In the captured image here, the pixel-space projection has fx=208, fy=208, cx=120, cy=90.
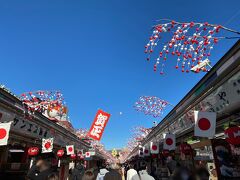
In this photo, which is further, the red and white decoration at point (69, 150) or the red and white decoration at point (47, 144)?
the red and white decoration at point (69, 150)

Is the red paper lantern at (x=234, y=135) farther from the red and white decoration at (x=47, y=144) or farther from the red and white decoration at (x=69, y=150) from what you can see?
the red and white decoration at (x=69, y=150)

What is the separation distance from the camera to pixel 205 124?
19.7 ft

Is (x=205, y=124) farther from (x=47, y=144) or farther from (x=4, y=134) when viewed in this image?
(x=47, y=144)

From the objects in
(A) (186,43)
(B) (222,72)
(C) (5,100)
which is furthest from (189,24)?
(C) (5,100)

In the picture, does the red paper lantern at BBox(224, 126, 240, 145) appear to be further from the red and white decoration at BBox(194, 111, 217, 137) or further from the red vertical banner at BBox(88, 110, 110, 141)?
the red vertical banner at BBox(88, 110, 110, 141)

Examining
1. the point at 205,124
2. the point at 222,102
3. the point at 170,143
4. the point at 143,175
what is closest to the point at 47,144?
the point at 170,143

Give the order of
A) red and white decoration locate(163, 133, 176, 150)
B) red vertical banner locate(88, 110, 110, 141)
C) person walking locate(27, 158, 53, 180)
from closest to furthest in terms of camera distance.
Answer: person walking locate(27, 158, 53, 180) → red and white decoration locate(163, 133, 176, 150) → red vertical banner locate(88, 110, 110, 141)

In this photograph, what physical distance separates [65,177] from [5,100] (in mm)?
14367

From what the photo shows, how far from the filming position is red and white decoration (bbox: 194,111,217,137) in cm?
586

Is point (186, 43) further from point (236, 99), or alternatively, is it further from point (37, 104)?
point (37, 104)

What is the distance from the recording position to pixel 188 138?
11.5 meters

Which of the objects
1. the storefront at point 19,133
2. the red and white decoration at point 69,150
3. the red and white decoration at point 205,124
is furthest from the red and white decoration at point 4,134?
the red and white decoration at point 69,150

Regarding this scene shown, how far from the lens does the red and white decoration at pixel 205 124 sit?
5855 mm

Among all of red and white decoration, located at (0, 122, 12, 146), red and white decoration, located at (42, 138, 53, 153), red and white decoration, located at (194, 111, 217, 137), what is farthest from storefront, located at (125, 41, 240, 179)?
red and white decoration, located at (42, 138, 53, 153)
